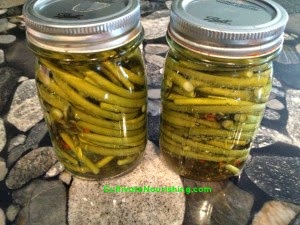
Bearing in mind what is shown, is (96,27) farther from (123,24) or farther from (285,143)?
(285,143)

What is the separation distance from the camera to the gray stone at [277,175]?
0.56m

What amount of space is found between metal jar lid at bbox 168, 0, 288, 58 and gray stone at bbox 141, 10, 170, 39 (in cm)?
47

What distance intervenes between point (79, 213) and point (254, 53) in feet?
1.10

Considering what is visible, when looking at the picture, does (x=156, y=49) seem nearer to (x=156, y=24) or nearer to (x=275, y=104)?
(x=156, y=24)

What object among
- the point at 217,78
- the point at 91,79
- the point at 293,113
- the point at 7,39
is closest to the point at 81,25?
the point at 91,79

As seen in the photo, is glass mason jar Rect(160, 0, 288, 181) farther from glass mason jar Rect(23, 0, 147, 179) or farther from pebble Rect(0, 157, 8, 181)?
pebble Rect(0, 157, 8, 181)

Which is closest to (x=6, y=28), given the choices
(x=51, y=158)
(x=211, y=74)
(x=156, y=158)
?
(x=51, y=158)

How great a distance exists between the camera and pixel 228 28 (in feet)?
1.37

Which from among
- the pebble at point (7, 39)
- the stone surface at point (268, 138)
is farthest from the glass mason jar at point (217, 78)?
the pebble at point (7, 39)

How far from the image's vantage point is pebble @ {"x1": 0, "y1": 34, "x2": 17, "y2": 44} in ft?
3.08

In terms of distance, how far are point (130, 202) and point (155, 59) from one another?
418 mm

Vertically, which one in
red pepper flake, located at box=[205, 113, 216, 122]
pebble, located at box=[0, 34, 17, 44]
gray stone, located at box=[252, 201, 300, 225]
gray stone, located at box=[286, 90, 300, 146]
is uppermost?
red pepper flake, located at box=[205, 113, 216, 122]

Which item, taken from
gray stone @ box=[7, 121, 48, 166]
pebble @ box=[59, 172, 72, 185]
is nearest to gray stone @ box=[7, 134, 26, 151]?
gray stone @ box=[7, 121, 48, 166]

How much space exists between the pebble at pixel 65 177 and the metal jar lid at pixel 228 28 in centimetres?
28
